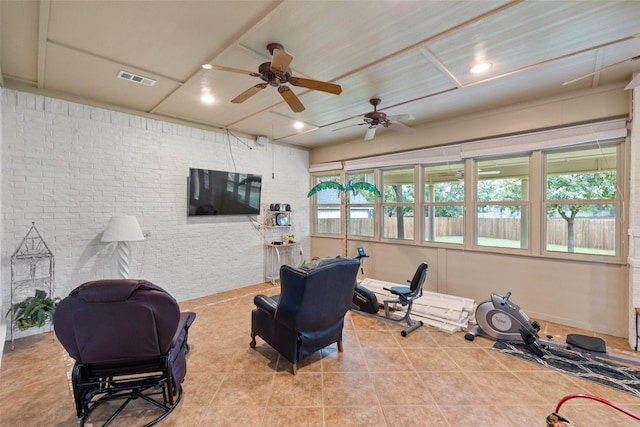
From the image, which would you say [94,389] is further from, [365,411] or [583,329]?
[583,329]

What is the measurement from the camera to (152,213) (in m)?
4.25

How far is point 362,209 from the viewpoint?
584cm

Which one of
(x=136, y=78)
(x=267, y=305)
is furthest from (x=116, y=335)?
(x=136, y=78)

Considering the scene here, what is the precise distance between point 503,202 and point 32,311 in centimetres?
608

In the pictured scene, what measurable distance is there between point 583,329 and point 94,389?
17.0 feet

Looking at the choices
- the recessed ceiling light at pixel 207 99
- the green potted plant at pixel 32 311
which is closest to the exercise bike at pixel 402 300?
the recessed ceiling light at pixel 207 99

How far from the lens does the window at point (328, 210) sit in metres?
6.30

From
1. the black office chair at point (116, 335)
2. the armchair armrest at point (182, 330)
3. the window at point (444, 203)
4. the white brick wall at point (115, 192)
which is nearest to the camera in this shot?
the black office chair at point (116, 335)

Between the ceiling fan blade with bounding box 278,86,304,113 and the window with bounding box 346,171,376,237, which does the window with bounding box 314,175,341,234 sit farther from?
the ceiling fan blade with bounding box 278,86,304,113

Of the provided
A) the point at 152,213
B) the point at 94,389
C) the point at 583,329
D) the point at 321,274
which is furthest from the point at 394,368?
the point at 152,213

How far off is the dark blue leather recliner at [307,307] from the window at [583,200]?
3.04 m

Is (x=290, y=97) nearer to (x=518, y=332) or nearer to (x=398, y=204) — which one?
(x=398, y=204)

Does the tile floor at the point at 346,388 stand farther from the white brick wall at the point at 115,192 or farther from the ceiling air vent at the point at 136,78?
the ceiling air vent at the point at 136,78

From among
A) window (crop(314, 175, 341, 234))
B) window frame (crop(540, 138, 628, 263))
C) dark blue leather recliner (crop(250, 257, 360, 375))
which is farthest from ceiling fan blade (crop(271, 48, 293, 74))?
window (crop(314, 175, 341, 234))
